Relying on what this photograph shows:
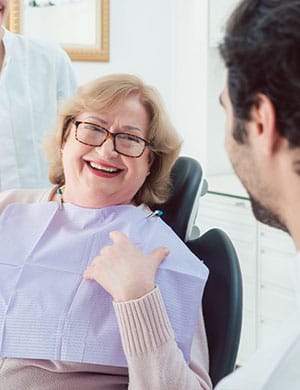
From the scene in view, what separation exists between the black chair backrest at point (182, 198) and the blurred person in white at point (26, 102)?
1.55ft

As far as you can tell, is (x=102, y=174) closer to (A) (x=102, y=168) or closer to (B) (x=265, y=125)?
(A) (x=102, y=168)

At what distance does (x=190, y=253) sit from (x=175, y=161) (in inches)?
13.3

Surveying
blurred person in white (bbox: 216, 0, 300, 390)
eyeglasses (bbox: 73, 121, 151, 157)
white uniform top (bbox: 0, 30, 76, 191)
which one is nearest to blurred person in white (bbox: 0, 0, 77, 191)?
white uniform top (bbox: 0, 30, 76, 191)

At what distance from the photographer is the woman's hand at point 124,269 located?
1301 millimetres

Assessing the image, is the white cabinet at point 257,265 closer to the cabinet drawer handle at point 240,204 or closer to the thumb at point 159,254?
the cabinet drawer handle at point 240,204

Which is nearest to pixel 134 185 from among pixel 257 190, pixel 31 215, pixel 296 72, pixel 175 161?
pixel 175 161

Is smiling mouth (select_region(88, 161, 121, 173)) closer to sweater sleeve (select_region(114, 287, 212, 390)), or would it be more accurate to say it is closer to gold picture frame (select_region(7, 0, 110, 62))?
sweater sleeve (select_region(114, 287, 212, 390))

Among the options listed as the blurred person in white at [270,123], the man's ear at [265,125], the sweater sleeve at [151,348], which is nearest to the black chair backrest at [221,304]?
the sweater sleeve at [151,348]

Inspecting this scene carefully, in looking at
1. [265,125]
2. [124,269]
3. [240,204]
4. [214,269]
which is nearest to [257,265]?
[240,204]

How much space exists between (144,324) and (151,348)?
5 centimetres

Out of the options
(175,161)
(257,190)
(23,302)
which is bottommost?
(23,302)

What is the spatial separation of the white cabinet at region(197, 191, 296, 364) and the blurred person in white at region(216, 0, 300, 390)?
1.90 meters

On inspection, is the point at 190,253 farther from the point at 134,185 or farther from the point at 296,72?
the point at 296,72

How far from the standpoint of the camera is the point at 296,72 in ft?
2.55
